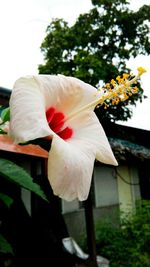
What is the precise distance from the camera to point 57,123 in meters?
0.70

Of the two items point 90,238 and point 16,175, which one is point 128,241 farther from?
point 16,175

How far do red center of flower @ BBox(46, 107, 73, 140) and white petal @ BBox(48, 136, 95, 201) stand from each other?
0.08 meters

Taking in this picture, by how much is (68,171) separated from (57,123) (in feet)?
0.54

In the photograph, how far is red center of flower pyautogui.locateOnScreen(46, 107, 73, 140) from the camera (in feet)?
2.26

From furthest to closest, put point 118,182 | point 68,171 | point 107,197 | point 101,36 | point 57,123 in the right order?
point 101,36 < point 118,182 < point 107,197 < point 57,123 < point 68,171

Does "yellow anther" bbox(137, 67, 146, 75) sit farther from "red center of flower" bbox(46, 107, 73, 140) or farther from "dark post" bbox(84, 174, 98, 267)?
"dark post" bbox(84, 174, 98, 267)

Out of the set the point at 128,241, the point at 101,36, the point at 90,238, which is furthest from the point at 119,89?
the point at 101,36

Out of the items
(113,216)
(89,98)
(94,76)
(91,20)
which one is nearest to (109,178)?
(113,216)

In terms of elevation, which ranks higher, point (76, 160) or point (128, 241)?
point (76, 160)

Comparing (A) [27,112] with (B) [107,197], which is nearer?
(A) [27,112]

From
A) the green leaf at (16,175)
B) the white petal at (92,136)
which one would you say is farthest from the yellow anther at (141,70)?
the green leaf at (16,175)

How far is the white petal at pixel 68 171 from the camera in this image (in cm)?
54

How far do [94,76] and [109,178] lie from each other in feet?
12.1

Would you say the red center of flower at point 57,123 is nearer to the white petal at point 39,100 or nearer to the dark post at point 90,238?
the white petal at point 39,100
